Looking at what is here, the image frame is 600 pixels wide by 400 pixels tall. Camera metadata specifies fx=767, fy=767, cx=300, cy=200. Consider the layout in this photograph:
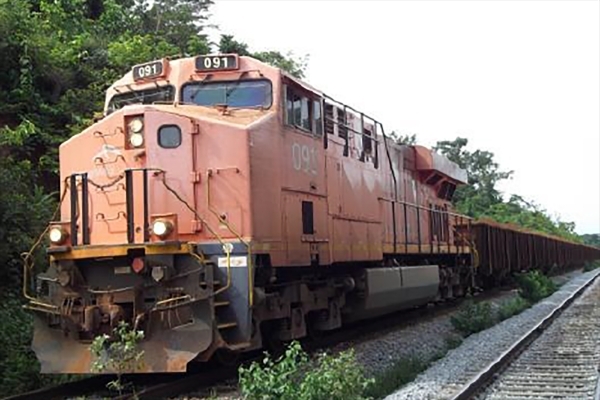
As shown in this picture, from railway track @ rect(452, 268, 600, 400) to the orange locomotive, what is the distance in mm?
2373

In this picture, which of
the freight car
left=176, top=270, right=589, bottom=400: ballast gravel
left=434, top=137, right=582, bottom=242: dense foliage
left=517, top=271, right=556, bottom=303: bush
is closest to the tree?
left=434, top=137, right=582, bottom=242: dense foliage

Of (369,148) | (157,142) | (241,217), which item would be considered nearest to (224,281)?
(241,217)

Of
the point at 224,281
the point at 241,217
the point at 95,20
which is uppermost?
the point at 95,20

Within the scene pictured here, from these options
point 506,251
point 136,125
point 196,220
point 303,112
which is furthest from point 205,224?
point 506,251

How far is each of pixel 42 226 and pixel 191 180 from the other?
11.9ft

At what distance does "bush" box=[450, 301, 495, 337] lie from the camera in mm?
13359

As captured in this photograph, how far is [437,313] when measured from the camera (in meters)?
16.4

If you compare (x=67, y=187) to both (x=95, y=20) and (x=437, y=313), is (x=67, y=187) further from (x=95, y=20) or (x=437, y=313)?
(x=95, y=20)

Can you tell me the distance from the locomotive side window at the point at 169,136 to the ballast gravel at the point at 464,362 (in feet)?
11.0

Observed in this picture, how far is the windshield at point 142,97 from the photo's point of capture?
28.7ft

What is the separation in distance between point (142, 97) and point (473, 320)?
296 inches

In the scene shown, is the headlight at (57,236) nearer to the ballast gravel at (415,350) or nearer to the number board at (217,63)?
the ballast gravel at (415,350)

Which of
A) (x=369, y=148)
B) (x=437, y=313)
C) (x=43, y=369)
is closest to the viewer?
(x=43, y=369)

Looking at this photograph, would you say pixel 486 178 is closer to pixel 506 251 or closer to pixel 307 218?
pixel 506 251
